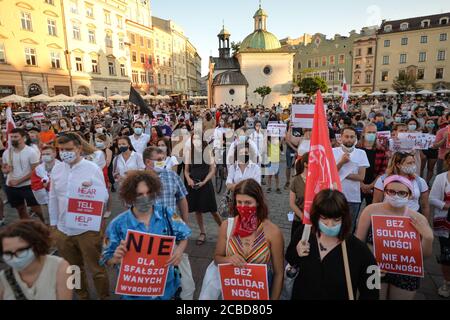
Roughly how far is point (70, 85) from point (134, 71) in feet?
54.1

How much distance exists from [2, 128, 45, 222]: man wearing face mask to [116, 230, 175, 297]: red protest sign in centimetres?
393

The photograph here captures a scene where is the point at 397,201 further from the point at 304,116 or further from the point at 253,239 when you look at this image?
the point at 304,116

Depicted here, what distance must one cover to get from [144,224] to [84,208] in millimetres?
1189

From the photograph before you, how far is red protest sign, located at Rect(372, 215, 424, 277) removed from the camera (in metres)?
2.56

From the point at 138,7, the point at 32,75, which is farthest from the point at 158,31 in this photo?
the point at 32,75

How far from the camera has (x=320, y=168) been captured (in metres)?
2.57

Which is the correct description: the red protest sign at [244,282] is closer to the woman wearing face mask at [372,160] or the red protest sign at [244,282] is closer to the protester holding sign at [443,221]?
the protester holding sign at [443,221]

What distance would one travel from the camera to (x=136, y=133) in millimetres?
7172

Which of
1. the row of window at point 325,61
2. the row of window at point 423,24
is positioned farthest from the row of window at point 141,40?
the row of window at point 423,24

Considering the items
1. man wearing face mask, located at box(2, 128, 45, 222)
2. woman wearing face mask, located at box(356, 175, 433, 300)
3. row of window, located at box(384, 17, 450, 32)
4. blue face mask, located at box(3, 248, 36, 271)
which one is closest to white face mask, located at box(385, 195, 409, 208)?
woman wearing face mask, located at box(356, 175, 433, 300)

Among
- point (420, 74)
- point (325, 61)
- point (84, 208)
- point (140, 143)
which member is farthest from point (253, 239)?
point (325, 61)
